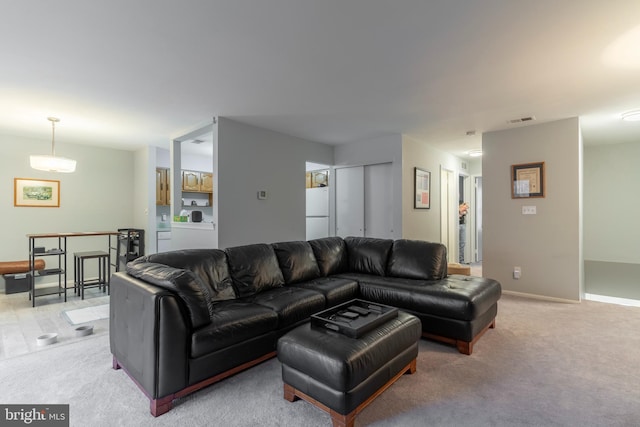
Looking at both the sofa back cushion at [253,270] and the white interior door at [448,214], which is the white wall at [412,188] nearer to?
the white interior door at [448,214]

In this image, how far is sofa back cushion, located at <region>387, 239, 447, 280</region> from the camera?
3.43 m

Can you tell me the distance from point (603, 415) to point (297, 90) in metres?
3.45

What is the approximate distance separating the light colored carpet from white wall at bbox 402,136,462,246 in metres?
2.50

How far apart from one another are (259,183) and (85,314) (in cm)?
273

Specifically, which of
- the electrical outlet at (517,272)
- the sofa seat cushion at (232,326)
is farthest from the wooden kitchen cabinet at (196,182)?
the electrical outlet at (517,272)

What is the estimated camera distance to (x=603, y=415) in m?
1.82

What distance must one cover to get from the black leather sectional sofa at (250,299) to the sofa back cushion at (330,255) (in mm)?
13

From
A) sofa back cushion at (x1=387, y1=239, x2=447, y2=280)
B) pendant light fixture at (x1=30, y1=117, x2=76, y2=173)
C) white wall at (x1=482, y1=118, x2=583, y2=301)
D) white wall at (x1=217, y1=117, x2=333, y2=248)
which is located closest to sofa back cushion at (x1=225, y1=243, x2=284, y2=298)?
white wall at (x1=217, y1=117, x2=333, y2=248)

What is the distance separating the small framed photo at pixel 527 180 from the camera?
14.2ft

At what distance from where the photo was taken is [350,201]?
591 centimetres

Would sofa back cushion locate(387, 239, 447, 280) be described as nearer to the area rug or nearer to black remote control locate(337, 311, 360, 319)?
black remote control locate(337, 311, 360, 319)

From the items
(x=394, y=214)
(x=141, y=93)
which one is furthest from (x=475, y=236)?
(x=141, y=93)

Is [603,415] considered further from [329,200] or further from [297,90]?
[329,200]

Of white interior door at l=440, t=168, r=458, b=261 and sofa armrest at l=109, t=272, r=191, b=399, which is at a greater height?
white interior door at l=440, t=168, r=458, b=261
